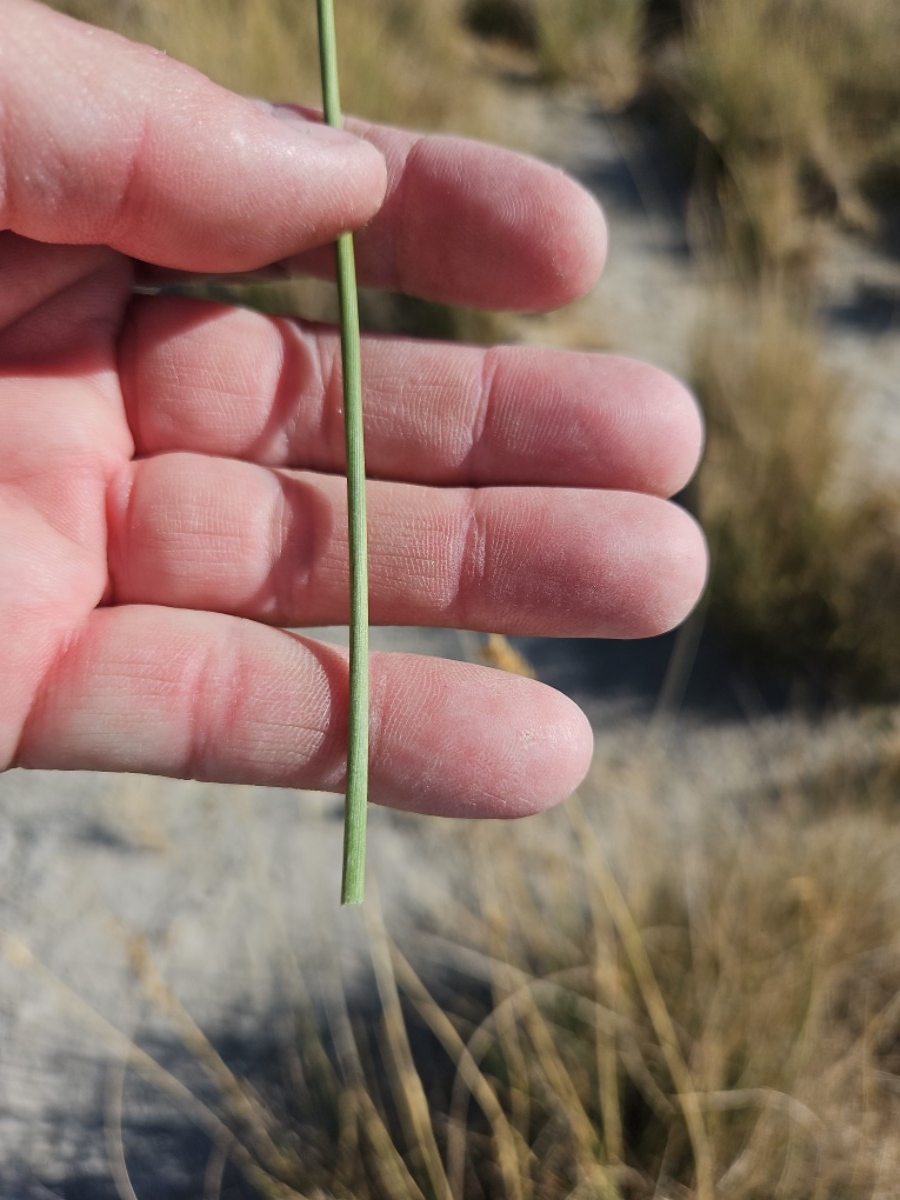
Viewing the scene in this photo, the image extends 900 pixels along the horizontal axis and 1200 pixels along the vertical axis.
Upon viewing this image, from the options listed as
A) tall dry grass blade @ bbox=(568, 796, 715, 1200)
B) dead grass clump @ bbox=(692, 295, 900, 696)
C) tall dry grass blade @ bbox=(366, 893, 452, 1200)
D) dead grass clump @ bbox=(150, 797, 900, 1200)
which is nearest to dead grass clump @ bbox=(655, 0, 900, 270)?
dead grass clump @ bbox=(692, 295, 900, 696)

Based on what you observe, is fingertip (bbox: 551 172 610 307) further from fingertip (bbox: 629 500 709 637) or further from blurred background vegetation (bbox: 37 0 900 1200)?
blurred background vegetation (bbox: 37 0 900 1200)

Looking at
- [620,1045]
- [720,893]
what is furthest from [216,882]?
[720,893]

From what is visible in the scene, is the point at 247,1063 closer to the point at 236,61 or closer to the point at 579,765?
the point at 579,765

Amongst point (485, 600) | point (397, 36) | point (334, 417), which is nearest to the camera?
point (485, 600)

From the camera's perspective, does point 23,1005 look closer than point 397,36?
Yes

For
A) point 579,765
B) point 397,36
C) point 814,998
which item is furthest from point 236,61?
point 814,998

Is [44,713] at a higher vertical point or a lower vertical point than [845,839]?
higher

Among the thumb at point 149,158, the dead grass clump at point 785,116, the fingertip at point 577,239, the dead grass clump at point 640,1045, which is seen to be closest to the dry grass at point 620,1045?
the dead grass clump at point 640,1045

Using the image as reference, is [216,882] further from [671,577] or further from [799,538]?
[799,538]
